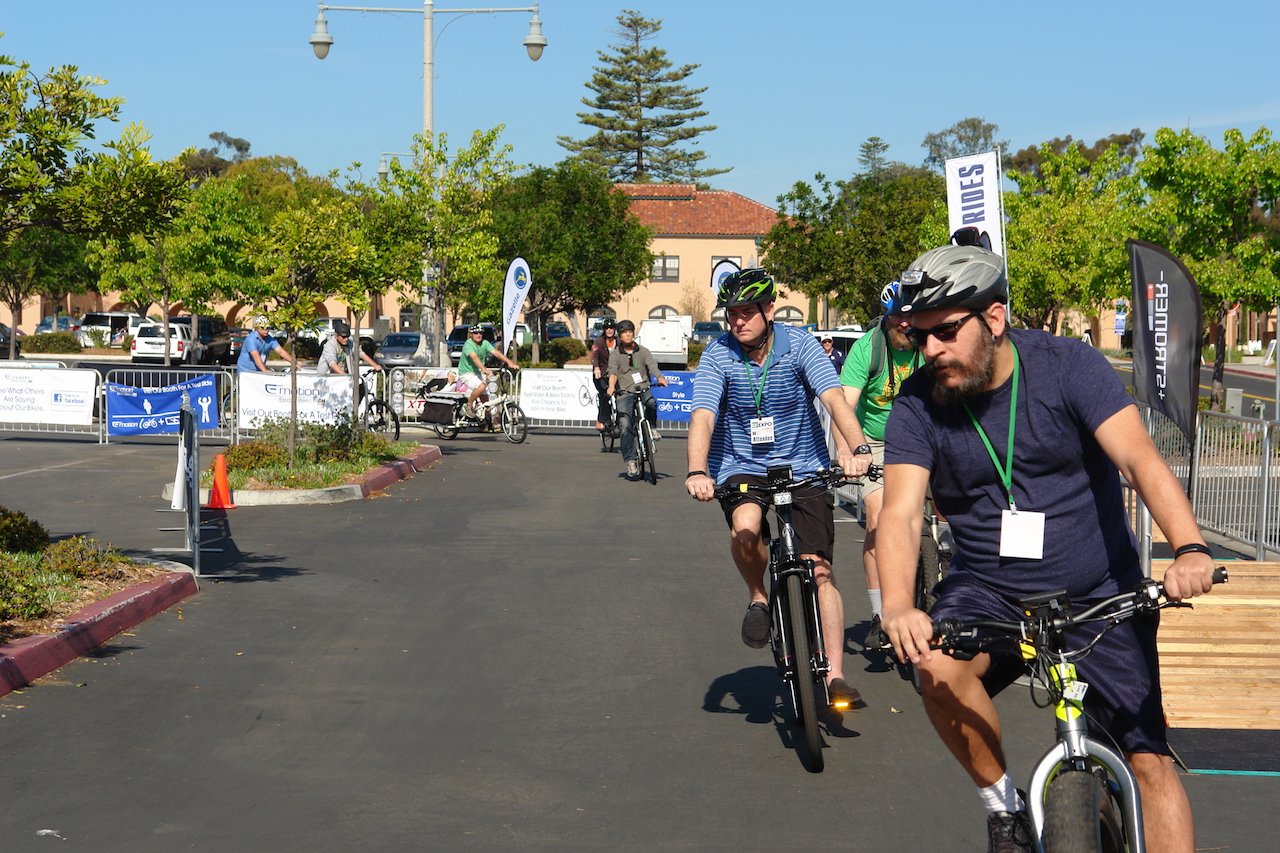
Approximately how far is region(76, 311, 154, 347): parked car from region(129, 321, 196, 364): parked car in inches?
326

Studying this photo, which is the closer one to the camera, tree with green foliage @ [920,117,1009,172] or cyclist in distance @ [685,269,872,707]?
cyclist in distance @ [685,269,872,707]

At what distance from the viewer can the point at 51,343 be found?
57.0m

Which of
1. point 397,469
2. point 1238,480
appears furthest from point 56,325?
point 1238,480

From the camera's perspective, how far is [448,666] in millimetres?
6898

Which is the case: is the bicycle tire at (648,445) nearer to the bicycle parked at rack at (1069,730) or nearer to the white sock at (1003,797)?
the white sock at (1003,797)

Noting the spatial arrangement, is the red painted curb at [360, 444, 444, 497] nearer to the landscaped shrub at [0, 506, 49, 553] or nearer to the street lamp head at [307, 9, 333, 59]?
the landscaped shrub at [0, 506, 49, 553]

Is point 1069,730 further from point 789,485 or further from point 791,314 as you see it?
point 791,314

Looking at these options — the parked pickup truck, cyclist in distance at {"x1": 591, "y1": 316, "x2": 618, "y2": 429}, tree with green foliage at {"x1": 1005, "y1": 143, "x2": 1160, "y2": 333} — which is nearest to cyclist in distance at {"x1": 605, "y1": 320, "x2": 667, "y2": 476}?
cyclist in distance at {"x1": 591, "y1": 316, "x2": 618, "y2": 429}

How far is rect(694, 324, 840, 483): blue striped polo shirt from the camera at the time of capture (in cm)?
589

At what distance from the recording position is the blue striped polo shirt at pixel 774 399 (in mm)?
5895

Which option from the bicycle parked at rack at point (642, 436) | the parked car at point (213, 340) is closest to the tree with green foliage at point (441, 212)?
the bicycle parked at rack at point (642, 436)

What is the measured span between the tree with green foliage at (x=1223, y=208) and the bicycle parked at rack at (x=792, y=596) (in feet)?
Answer: 54.5

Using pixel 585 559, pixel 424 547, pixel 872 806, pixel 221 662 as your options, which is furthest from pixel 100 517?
pixel 872 806

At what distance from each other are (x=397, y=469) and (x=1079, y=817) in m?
13.5
